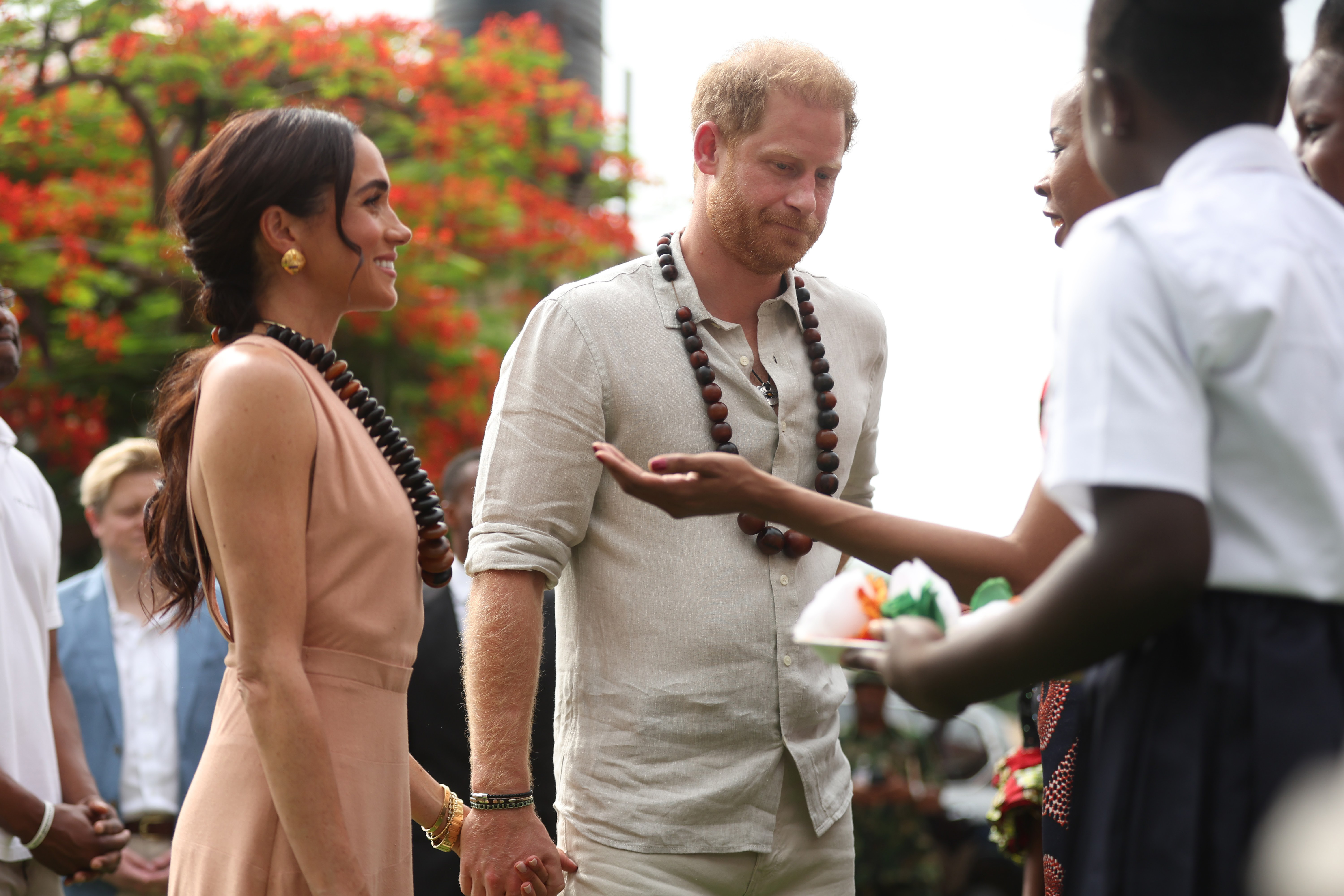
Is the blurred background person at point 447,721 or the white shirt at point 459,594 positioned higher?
the white shirt at point 459,594

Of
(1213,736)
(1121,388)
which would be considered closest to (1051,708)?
(1213,736)

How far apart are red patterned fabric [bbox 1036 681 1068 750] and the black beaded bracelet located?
1213mm

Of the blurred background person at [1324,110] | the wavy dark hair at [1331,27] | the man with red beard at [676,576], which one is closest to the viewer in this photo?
the blurred background person at [1324,110]

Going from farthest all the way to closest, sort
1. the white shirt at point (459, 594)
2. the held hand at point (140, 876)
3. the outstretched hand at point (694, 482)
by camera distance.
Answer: the white shirt at point (459, 594), the held hand at point (140, 876), the outstretched hand at point (694, 482)

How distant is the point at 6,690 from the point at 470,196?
23.6ft

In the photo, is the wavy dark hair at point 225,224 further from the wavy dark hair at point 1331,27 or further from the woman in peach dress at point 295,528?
the wavy dark hair at point 1331,27

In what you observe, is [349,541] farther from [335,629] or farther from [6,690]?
[6,690]

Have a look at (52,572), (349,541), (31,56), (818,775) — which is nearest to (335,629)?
(349,541)

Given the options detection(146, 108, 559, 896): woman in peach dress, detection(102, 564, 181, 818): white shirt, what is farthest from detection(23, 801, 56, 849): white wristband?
detection(146, 108, 559, 896): woman in peach dress

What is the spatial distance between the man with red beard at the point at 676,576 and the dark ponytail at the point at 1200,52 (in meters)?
1.59

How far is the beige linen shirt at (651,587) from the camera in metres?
3.07

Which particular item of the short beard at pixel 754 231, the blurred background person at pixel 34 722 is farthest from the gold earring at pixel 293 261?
the blurred background person at pixel 34 722

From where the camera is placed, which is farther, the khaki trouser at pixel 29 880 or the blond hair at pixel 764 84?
the khaki trouser at pixel 29 880

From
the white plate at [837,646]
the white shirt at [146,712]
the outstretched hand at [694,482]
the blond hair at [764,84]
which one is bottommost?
the white shirt at [146,712]
